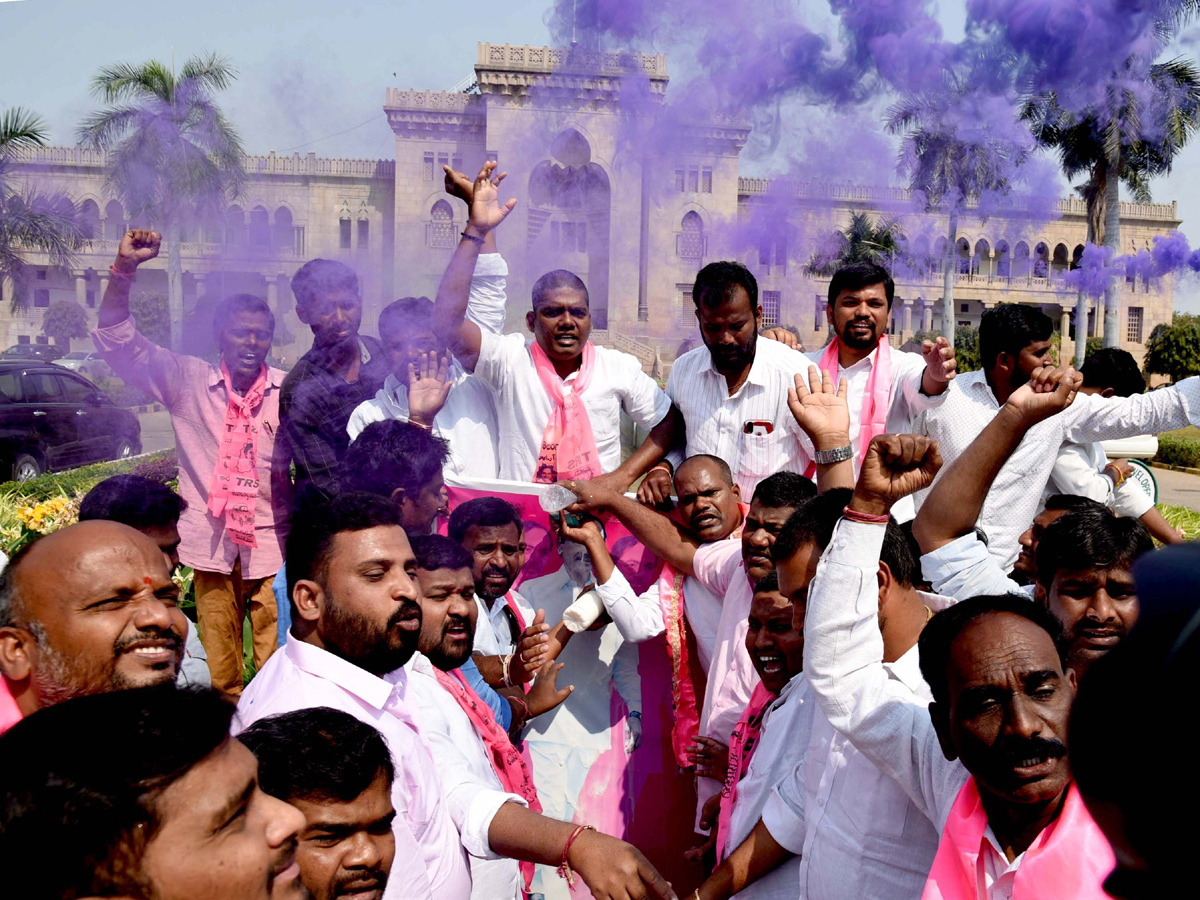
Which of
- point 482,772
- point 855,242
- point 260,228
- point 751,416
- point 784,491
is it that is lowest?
point 482,772

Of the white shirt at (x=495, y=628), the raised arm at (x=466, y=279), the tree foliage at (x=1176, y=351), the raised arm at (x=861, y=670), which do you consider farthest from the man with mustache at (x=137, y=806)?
the tree foliage at (x=1176, y=351)

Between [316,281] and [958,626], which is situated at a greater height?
[316,281]

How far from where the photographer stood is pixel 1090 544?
2771mm

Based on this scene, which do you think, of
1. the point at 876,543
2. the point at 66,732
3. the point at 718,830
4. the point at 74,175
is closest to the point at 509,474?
the point at 718,830

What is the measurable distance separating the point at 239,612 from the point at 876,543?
3620 mm

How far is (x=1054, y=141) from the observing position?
7059 millimetres

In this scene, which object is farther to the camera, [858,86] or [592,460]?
[858,86]

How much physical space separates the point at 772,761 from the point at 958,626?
91 centimetres

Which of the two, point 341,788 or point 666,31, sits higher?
point 666,31

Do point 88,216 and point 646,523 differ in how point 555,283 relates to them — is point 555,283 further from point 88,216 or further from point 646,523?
point 88,216

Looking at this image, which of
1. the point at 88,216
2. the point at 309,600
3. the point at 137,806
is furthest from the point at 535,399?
the point at 88,216

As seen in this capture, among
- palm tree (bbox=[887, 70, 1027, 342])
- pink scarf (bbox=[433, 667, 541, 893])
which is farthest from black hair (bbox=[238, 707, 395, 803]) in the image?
palm tree (bbox=[887, 70, 1027, 342])

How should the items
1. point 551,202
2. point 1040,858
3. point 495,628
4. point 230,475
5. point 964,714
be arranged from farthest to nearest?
point 551,202 < point 230,475 < point 495,628 < point 964,714 < point 1040,858

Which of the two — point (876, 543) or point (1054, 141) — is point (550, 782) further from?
point (1054, 141)
